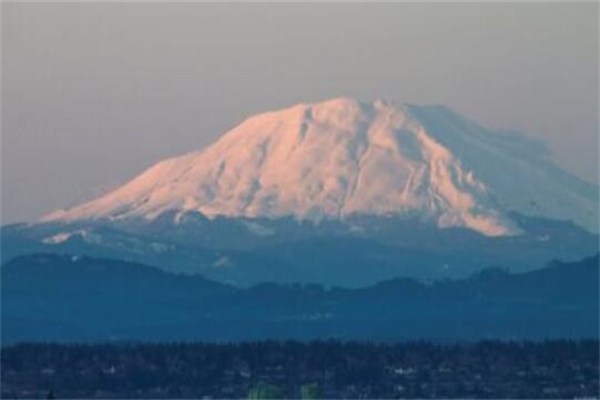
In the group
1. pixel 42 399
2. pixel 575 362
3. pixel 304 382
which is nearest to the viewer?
pixel 42 399

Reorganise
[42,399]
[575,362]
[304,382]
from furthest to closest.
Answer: [575,362] → [304,382] → [42,399]

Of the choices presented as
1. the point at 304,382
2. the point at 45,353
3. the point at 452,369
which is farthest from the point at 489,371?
the point at 45,353

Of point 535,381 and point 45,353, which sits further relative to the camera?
point 45,353

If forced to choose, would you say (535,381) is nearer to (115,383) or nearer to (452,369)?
(452,369)

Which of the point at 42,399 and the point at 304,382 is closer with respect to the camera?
the point at 42,399

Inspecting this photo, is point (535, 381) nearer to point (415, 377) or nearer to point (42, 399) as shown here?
point (415, 377)

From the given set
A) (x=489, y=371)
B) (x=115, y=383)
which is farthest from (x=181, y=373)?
Result: (x=489, y=371)
